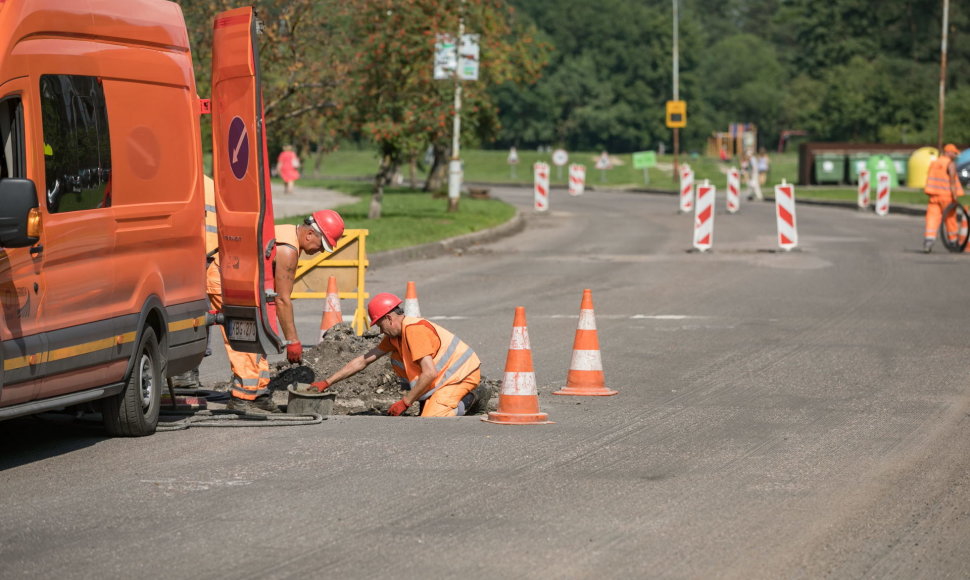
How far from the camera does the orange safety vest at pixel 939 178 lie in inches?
955

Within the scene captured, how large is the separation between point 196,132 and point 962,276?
532 inches

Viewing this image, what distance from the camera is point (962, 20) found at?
310ft

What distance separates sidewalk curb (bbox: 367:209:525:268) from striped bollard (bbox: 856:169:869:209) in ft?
41.2

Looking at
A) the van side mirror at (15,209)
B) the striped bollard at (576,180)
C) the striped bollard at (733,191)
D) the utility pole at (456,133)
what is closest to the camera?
the van side mirror at (15,209)

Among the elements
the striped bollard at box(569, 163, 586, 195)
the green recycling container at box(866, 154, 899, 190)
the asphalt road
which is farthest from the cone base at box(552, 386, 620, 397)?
the green recycling container at box(866, 154, 899, 190)

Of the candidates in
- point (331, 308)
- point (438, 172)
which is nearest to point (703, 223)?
point (331, 308)

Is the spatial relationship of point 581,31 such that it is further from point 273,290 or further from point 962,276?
point 273,290

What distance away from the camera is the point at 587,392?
10.8 metres

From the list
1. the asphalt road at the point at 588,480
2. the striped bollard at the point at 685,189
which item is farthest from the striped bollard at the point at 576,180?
the asphalt road at the point at 588,480

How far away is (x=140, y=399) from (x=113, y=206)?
1.17 meters

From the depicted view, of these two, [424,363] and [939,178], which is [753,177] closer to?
[939,178]

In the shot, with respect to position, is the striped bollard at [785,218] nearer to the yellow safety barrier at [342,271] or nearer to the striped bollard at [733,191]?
the yellow safety barrier at [342,271]

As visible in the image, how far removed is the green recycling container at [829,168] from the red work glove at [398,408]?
50.9 m

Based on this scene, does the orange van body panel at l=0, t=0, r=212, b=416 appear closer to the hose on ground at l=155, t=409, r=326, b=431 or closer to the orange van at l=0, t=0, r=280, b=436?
the orange van at l=0, t=0, r=280, b=436
